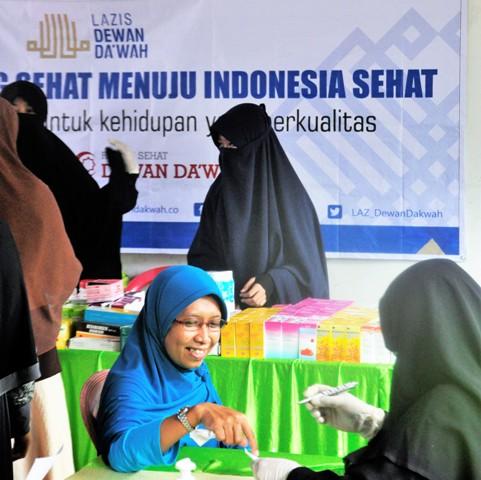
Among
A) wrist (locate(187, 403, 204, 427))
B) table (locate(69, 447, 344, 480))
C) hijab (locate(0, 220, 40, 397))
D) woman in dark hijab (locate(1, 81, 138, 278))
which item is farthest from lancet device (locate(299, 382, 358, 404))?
woman in dark hijab (locate(1, 81, 138, 278))

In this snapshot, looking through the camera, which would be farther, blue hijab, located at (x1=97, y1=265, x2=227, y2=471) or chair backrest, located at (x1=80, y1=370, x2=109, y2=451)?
chair backrest, located at (x1=80, y1=370, x2=109, y2=451)

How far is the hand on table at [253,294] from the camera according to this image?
14.0 ft

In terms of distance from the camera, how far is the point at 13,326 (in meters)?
2.60

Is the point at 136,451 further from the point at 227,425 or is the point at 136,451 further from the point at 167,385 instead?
the point at 167,385

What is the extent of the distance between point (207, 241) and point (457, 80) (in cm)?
146

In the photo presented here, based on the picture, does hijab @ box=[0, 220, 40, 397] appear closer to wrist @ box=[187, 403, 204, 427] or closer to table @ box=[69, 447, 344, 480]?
table @ box=[69, 447, 344, 480]

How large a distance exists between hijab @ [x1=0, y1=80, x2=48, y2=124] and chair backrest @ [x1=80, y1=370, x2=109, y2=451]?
85.7 inches

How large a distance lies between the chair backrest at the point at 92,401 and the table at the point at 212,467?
275mm

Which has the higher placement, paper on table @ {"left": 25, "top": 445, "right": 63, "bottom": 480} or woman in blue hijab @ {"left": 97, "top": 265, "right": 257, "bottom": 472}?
woman in blue hijab @ {"left": 97, "top": 265, "right": 257, "bottom": 472}

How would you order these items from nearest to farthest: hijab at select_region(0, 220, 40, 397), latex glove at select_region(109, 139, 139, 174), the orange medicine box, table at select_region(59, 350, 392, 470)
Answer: hijab at select_region(0, 220, 40, 397) → table at select_region(59, 350, 392, 470) → the orange medicine box → latex glove at select_region(109, 139, 139, 174)

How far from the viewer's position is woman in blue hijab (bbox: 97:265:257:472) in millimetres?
2230

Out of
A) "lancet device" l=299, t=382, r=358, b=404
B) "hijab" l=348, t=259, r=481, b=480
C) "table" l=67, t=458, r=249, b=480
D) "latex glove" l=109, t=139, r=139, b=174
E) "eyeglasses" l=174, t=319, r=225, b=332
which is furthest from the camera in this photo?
"latex glove" l=109, t=139, r=139, b=174

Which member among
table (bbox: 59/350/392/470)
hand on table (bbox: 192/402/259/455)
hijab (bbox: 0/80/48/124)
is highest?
hijab (bbox: 0/80/48/124)

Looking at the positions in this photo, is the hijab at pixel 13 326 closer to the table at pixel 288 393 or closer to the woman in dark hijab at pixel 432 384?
the table at pixel 288 393
